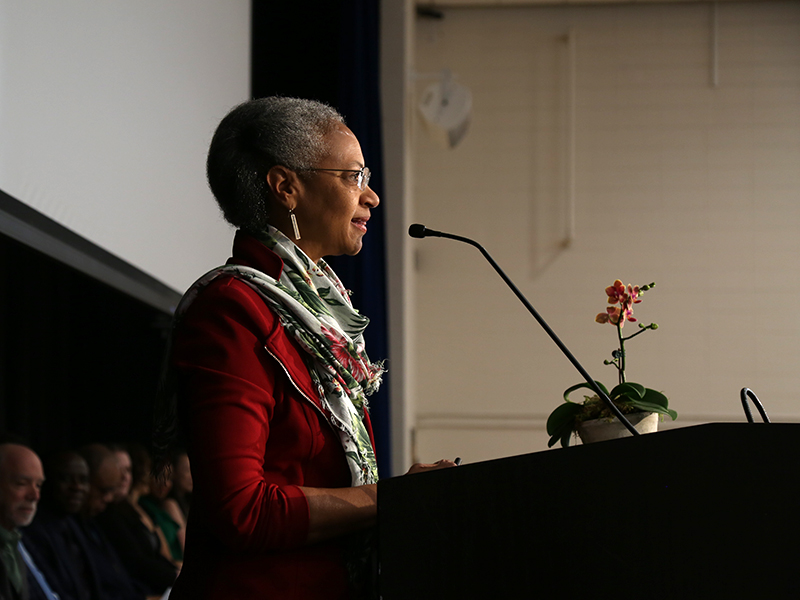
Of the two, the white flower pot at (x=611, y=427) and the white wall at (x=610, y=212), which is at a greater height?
the white wall at (x=610, y=212)

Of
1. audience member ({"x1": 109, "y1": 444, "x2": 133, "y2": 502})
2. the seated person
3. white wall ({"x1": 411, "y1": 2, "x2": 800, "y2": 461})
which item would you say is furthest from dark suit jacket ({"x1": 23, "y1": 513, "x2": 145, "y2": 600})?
white wall ({"x1": 411, "y1": 2, "x2": 800, "y2": 461})

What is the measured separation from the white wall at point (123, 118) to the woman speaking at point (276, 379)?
699mm

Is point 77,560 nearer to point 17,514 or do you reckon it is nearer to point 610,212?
point 17,514

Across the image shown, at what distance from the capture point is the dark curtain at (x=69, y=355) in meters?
2.18

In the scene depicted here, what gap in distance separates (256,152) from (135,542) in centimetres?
197

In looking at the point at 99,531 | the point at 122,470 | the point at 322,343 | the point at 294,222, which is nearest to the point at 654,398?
the point at 322,343

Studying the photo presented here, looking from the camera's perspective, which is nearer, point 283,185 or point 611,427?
point 611,427

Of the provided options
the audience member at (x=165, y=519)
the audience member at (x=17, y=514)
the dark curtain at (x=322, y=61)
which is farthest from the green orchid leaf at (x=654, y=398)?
the dark curtain at (x=322, y=61)

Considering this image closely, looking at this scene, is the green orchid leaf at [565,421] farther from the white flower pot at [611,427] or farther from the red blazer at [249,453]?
the red blazer at [249,453]

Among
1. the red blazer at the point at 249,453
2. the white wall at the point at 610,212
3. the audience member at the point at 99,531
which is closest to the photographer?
the red blazer at the point at 249,453

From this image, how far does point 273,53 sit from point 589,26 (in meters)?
2.49

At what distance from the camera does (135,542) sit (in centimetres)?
288

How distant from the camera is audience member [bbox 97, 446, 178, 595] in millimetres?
2797

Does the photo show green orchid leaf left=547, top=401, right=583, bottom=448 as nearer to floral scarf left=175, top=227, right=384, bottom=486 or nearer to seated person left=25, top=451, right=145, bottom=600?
floral scarf left=175, top=227, right=384, bottom=486
